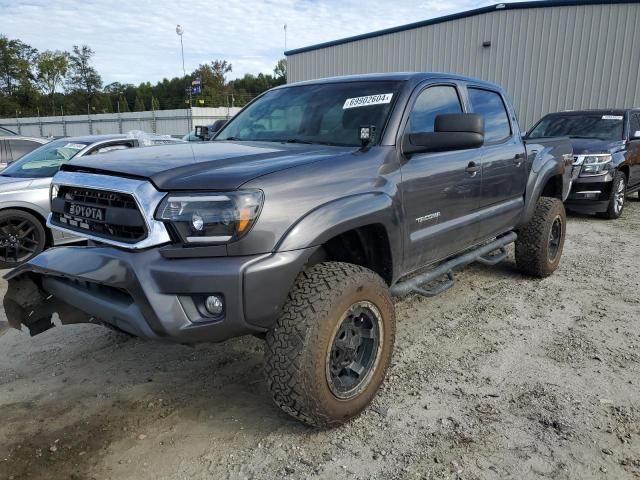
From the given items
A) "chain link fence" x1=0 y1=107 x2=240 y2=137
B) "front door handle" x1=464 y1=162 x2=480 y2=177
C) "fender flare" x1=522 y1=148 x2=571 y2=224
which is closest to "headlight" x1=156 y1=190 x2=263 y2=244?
"front door handle" x1=464 y1=162 x2=480 y2=177

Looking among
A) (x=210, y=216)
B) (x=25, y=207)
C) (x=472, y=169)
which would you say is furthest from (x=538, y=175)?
(x=25, y=207)

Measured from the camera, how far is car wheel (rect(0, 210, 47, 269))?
222 inches

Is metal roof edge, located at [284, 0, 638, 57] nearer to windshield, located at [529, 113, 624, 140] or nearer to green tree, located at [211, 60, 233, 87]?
windshield, located at [529, 113, 624, 140]

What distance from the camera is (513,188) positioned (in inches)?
170

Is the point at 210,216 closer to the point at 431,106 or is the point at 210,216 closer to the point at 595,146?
the point at 431,106

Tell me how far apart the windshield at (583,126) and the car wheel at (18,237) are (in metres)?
8.56

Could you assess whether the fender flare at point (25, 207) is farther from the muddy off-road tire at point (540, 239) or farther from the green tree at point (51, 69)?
the green tree at point (51, 69)

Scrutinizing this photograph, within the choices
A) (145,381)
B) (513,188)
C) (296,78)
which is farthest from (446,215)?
(296,78)

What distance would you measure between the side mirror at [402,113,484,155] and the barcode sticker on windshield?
0.29 metres

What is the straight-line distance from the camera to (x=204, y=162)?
246 cm

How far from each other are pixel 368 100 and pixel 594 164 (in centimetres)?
652

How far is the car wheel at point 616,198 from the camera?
838 centimetres

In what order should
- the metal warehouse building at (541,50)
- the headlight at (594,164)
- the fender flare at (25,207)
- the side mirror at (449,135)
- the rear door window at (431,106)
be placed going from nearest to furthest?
the side mirror at (449,135)
the rear door window at (431,106)
the fender flare at (25,207)
the headlight at (594,164)
the metal warehouse building at (541,50)

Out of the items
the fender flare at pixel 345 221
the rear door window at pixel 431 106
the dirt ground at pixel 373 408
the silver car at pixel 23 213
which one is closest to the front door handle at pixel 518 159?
the rear door window at pixel 431 106
